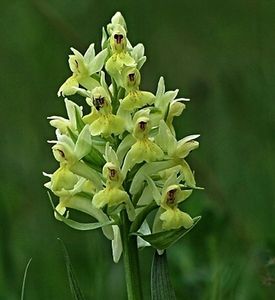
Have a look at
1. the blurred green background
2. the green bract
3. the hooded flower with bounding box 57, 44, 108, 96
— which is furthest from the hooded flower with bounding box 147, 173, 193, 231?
the blurred green background

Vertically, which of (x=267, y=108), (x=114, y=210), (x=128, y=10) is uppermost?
(x=128, y=10)

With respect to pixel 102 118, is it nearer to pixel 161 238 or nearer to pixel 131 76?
pixel 131 76

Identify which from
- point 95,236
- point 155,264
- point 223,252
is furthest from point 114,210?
point 95,236

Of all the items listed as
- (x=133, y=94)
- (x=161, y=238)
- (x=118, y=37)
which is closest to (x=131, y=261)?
(x=161, y=238)

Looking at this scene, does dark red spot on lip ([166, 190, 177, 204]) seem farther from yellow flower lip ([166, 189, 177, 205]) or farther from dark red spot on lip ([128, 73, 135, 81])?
dark red spot on lip ([128, 73, 135, 81])

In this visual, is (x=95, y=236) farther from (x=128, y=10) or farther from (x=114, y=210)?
(x=128, y=10)

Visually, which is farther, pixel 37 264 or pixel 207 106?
pixel 207 106
